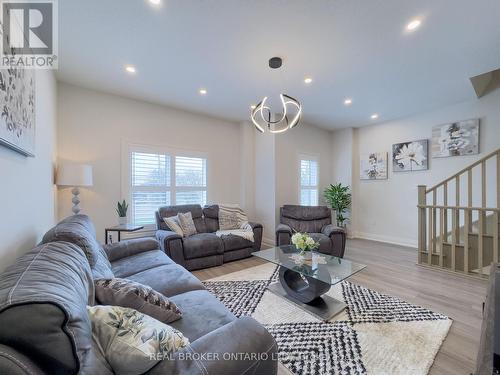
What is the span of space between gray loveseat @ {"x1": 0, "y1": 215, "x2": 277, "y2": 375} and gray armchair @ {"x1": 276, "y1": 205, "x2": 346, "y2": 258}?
2344mm

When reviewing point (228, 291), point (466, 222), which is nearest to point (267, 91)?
point (228, 291)

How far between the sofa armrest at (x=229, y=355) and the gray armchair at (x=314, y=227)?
2745 mm

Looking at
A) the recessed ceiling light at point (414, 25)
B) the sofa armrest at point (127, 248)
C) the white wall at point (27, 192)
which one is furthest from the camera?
the sofa armrest at point (127, 248)

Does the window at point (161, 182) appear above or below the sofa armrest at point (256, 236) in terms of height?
above

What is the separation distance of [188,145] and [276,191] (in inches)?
80.4

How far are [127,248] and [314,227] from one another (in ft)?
Result: 10.3

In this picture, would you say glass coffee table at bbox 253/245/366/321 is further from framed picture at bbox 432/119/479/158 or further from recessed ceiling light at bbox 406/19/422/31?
framed picture at bbox 432/119/479/158

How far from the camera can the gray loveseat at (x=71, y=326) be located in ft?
2.01

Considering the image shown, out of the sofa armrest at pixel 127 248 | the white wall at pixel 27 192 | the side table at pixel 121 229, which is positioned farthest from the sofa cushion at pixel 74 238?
the side table at pixel 121 229

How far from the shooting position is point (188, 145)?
442cm

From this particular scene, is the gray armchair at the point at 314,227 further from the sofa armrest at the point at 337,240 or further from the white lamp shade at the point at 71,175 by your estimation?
the white lamp shade at the point at 71,175

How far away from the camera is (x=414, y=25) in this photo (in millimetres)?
2100

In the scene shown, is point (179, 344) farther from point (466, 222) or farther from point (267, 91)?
point (466, 222)

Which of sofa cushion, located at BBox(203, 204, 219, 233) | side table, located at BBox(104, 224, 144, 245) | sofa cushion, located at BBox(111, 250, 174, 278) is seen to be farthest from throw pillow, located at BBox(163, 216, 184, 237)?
sofa cushion, located at BBox(111, 250, 174, 278)
